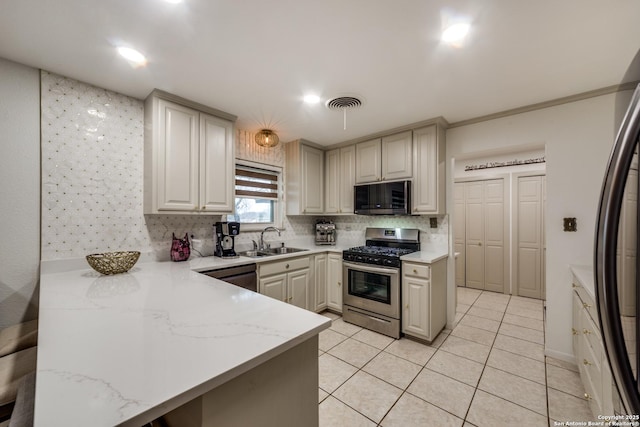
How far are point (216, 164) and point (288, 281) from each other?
149 centimetres

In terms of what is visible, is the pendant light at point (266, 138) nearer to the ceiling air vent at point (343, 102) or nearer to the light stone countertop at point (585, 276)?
the ceiling air vent at point (343, 102)

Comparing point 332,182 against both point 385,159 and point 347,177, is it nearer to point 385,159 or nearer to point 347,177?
point 347,177

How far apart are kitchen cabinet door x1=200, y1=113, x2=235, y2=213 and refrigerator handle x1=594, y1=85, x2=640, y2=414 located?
102 inches

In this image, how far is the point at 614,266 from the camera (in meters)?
0.56

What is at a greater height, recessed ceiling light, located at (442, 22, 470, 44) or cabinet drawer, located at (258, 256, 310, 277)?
recessed ceiling light, located at (442, 22, 470, 44)

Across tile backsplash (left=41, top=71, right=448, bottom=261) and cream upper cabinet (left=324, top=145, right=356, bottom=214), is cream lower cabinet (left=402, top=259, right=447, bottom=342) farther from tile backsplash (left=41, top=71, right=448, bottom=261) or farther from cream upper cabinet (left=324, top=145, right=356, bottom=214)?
tile backsplash (left=41, top=71, right=448, bottom=261)

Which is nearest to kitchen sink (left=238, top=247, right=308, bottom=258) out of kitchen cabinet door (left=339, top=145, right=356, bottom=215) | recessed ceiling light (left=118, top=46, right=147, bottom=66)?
kitchen cabinet door (left=339, top=145, right=356, bottom=215)

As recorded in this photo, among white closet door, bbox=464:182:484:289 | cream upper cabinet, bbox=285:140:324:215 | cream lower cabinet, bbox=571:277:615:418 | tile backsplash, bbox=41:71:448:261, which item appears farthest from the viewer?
white closet door, bbox=464:182:484:289

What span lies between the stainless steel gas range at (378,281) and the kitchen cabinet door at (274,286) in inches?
31.1

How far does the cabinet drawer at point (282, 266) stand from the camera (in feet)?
8.52

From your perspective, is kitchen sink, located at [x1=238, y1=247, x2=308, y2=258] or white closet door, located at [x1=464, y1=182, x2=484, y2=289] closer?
kitchen sink, located at [x1=238, y1=247, x2=308, y2=258]

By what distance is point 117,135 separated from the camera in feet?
7.11

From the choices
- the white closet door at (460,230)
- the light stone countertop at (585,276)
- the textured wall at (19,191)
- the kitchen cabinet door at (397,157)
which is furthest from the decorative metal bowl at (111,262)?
the white closet door at (460,230)

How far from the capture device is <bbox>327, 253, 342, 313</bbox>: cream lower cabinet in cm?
323
